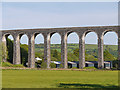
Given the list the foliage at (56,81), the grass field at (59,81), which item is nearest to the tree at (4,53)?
the foliage at (56,81)

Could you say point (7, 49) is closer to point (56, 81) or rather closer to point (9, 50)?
point (9, 50)

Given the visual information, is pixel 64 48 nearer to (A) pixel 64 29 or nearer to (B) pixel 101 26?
(A) pixel 64 29

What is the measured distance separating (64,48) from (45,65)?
6281 millimetres

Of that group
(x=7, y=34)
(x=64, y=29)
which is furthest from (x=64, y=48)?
(x=7, y=34)

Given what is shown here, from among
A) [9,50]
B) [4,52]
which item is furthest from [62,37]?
[9,50]

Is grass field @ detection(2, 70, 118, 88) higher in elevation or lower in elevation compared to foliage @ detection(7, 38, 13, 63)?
lower

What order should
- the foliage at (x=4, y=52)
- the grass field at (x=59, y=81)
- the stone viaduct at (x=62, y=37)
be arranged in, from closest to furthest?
the grass field at (x=59, y=81) < the stone viaduct at (x=62, y=37) < the foliage at (x=4, y=52)

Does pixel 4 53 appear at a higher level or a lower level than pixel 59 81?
higher

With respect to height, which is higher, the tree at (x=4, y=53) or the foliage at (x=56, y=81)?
the tree at (x=4, y=53)

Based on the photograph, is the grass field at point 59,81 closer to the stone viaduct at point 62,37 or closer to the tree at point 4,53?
the stone viaduct at point 62,37

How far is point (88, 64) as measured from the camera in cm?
6988

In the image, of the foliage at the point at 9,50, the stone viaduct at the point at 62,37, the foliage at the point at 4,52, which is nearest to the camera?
the stone viaduct at the point at 62,37

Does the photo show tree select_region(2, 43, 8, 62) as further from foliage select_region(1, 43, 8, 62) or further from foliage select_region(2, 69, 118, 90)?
foliage select_region(2, 69, 118, 90)

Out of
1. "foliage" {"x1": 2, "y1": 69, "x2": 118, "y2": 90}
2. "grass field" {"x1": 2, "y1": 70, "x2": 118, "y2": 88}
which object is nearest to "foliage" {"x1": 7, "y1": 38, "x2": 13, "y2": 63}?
"foliage" {"x1": 2, "y1": 69, "x2": 118, "y2": 90}
